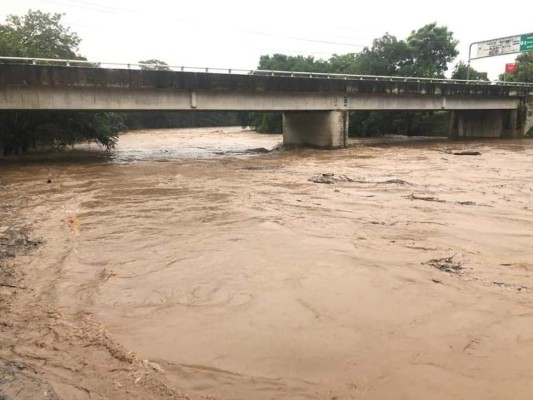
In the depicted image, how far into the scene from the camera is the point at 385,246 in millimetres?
6852

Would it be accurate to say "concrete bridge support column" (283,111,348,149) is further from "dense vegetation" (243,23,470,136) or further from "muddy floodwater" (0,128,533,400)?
"muddy floodwater" (0,128,533,400)

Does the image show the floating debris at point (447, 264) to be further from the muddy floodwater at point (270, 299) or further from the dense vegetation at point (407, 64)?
the dense vegetation at point (407, 64)

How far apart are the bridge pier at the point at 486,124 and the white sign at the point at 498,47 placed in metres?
8.24

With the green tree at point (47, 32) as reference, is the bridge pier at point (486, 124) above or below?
below

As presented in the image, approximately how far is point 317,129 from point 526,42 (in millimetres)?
25673

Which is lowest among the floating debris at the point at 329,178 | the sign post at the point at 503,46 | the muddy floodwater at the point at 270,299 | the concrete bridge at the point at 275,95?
the floating debris at the point at 329,178

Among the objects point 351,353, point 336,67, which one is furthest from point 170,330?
point 336,67

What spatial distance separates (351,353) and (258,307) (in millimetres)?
1245

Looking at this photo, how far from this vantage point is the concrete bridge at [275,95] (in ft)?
66.9

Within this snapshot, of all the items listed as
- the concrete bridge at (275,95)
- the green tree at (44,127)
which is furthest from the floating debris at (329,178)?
the green tree at (44,127)

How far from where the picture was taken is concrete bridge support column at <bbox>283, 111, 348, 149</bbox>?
28938mm

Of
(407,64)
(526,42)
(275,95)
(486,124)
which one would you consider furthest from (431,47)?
(275,95)

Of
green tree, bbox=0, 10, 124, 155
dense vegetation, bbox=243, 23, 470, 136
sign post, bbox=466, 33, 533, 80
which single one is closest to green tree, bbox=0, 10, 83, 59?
green tree, bbox=0, 10, 124, 155

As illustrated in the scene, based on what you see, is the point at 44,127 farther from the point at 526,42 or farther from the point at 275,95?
the point at 526,42
